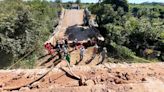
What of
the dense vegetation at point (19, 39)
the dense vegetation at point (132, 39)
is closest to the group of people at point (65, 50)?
the dense vegetation at point (19, 39)

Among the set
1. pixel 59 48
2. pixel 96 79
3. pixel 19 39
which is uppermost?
pixel 19 39

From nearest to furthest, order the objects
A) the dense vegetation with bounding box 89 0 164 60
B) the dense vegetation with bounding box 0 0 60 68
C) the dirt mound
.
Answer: the dirt mound, the dense vegetation with bounding box 0 0 60 68, the dense vegetation with bounding box 89 0 164 60

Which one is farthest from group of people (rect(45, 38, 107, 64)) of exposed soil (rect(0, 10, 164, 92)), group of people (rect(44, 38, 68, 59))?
exposed soil (rect(0, 10, 164, 92))

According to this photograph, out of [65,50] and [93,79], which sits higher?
[93,79]

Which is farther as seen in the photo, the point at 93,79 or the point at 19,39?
the point at 19,39

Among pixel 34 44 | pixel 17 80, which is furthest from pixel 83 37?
pixel 17 80

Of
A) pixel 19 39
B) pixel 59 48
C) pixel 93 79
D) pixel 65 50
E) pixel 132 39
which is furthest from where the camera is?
pixel 132 39

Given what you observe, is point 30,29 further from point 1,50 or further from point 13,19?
point 1,50

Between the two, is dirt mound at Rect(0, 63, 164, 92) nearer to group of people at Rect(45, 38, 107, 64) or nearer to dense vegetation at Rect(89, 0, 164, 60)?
group of people at Rect(45, 38, 107, 64)

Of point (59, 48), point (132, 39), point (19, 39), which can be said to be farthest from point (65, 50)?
point (132, 39)

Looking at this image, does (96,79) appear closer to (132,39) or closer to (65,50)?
(65,50)

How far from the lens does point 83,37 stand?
88.1 feet

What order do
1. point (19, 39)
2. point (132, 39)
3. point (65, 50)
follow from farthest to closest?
point (132, 39) < point (19, 39) < point (65, 50)

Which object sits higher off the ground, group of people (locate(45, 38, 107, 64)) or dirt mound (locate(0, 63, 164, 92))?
dirt mound (locate(0, 63, 164, 92))
